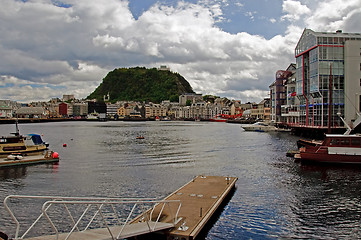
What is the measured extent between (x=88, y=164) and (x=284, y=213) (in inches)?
1008

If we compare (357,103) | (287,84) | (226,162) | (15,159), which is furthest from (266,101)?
(15,159)

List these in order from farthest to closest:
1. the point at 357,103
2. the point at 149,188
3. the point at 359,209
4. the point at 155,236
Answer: the point at 357,103, the point at 149,188, the point at 359,209, the point at 155,236

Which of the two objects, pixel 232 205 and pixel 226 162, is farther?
pixel 226 162

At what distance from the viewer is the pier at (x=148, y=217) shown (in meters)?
12.0

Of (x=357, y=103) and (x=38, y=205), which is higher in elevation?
(x=357, y=103)

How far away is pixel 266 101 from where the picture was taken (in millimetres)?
175250

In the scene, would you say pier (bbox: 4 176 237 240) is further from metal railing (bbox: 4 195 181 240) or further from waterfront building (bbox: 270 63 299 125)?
waterfront building (bbox: 270 63 299 125)

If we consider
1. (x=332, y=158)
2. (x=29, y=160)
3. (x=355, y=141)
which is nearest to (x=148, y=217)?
(x=332, y=158)

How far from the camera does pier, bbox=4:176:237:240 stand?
39.3ft

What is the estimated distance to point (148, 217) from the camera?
1598 cm

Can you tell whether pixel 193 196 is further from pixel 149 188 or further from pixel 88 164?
pixel 88 164

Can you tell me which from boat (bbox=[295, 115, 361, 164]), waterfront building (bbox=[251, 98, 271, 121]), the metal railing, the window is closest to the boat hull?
boat (bbox=[295, 115, 361, 164])

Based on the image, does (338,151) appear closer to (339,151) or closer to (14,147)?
(339,151)

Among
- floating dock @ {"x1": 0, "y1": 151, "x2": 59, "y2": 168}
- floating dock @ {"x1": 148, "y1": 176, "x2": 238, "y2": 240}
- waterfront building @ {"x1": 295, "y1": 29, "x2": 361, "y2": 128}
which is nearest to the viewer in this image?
floating dock @ {"x1": 148, "y1": 176, "x2": 238, "y2": 240}
